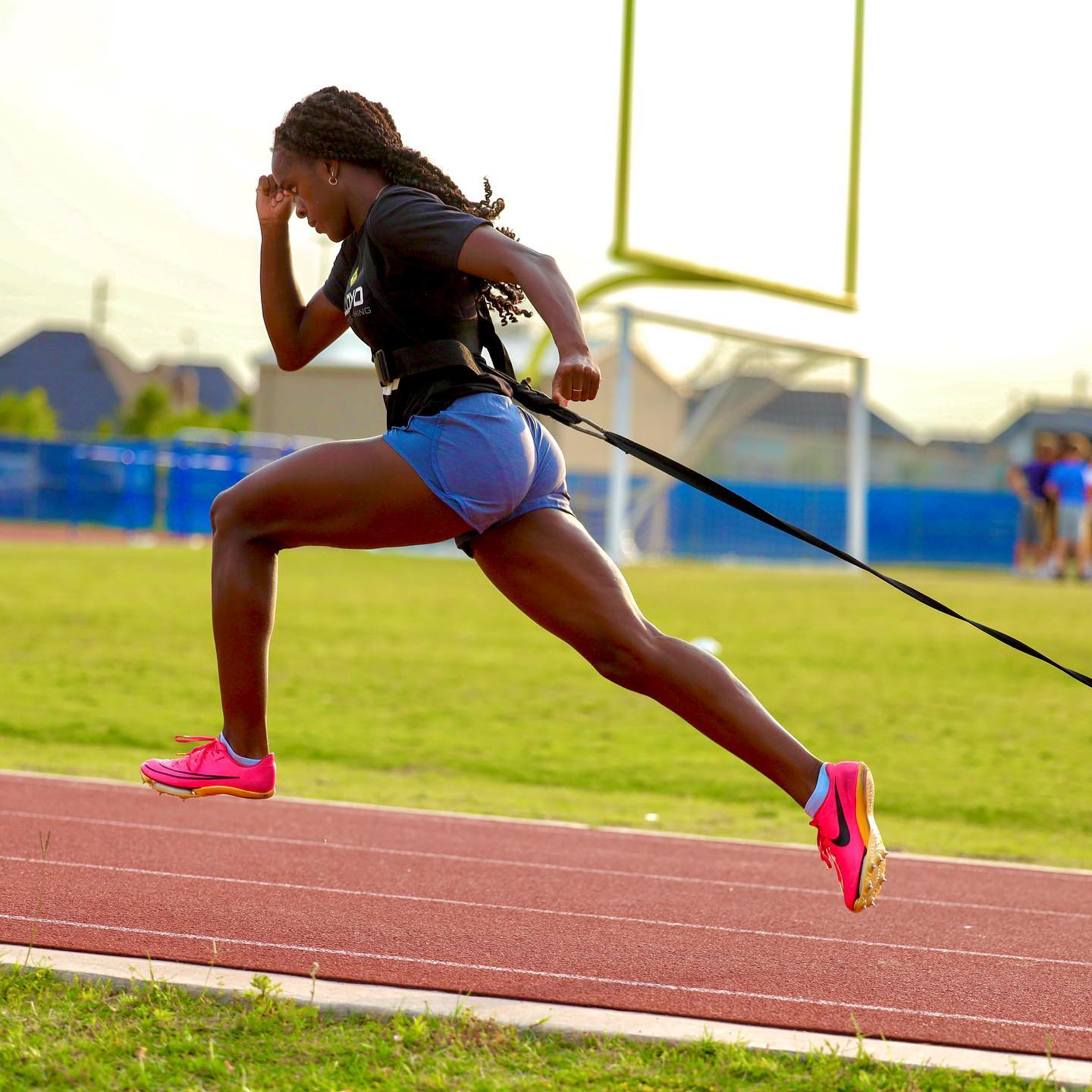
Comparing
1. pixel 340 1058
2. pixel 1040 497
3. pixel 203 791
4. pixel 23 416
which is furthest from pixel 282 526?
pixel 23 416

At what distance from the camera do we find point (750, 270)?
2361cm

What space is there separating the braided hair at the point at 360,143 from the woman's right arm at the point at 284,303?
0.17 m

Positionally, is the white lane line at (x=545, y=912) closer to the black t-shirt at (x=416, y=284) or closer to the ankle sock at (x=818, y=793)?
the ankle sock at (x=818, y=793)

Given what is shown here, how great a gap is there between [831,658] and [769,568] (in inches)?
589

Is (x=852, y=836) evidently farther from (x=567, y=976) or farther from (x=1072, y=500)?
(x=1072, y=500)

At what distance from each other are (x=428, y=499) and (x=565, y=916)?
1573mm

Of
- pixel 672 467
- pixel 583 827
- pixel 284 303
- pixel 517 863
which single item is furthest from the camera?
pixel 583 827

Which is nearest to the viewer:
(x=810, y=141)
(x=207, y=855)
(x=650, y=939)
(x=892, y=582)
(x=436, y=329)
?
(x=436, y=329)

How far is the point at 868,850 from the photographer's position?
389 centimetres

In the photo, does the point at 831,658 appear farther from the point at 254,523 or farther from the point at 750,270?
the point at 750,270

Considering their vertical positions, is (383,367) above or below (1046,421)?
below

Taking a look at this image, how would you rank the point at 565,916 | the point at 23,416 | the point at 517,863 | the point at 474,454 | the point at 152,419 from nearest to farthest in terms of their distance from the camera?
1. the point at 474,454
2. the point at 565,916
3. the point at 517,863
4. the point at 23,416
5. the point at 152,419

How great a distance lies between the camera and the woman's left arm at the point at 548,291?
11.6 ft

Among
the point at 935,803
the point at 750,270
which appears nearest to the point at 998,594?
the point at 750,270
